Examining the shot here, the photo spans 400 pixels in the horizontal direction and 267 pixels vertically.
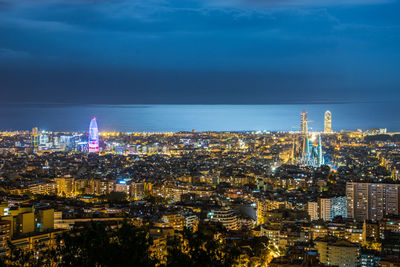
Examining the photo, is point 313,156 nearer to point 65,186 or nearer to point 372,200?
point 65,186

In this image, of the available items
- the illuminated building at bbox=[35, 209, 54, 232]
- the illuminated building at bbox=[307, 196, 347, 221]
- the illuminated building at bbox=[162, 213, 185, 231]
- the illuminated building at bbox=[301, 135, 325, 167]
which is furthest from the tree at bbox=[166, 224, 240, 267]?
the illuminated building at bbox=[301, 135, 325, 167]

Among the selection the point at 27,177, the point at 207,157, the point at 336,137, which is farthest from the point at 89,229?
the point at 336,137

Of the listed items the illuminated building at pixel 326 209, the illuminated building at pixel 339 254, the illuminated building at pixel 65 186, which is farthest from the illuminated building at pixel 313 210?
the illuminated building at pixel 65 186

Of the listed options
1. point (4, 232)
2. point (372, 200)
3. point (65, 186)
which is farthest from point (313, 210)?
point (65, 186)

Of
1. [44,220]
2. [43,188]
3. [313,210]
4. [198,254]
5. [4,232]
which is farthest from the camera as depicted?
[43,188]

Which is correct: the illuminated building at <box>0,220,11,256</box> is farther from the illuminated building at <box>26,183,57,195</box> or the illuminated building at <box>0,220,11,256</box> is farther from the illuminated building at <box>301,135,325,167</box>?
the illuminated building at <box>301,135,325,167</box>

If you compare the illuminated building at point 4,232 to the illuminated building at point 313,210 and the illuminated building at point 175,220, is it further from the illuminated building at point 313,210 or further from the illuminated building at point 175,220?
the illuminated building at point 313,210

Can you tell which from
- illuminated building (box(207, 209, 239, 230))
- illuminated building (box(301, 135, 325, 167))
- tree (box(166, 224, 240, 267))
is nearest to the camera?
tree (box(166, 224, 240, 267))

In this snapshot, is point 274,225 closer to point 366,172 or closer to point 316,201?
point 316,201

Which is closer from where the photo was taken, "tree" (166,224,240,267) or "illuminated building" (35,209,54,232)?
"tree" (166,224,240,267)
